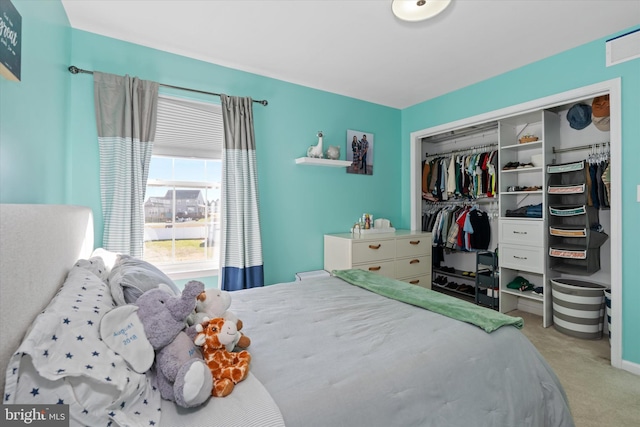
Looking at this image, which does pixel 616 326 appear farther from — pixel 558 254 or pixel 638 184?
pixel 638 184

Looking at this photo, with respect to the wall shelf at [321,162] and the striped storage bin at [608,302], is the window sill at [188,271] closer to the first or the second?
the wall shelf at [321,162]

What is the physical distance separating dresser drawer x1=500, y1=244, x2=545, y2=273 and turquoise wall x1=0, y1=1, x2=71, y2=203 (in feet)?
12.8

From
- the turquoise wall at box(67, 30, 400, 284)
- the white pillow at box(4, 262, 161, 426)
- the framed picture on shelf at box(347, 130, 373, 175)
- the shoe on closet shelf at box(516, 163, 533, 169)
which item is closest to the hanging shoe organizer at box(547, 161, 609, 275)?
the shoe on closet shelf at box(516, 163, 533, 169)

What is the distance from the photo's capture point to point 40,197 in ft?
5.15

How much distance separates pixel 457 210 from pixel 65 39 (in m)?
4.24

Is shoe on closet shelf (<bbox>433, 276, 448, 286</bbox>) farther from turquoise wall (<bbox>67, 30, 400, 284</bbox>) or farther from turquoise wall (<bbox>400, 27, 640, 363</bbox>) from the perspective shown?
turquoise wall (<bbox>400, 27, 640, 363</bbox>)

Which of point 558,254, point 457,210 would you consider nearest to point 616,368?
point 558,254

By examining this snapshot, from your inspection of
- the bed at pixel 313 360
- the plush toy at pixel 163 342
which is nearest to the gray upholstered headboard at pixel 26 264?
the bed at pixel 313 360

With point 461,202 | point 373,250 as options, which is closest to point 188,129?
point 373,250

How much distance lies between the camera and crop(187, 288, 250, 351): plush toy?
3.96 feet

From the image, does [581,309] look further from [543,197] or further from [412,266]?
[412,266]

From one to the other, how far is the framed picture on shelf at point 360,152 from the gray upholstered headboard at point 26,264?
115 inches

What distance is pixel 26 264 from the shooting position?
788mm

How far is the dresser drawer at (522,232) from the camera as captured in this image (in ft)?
10.0
